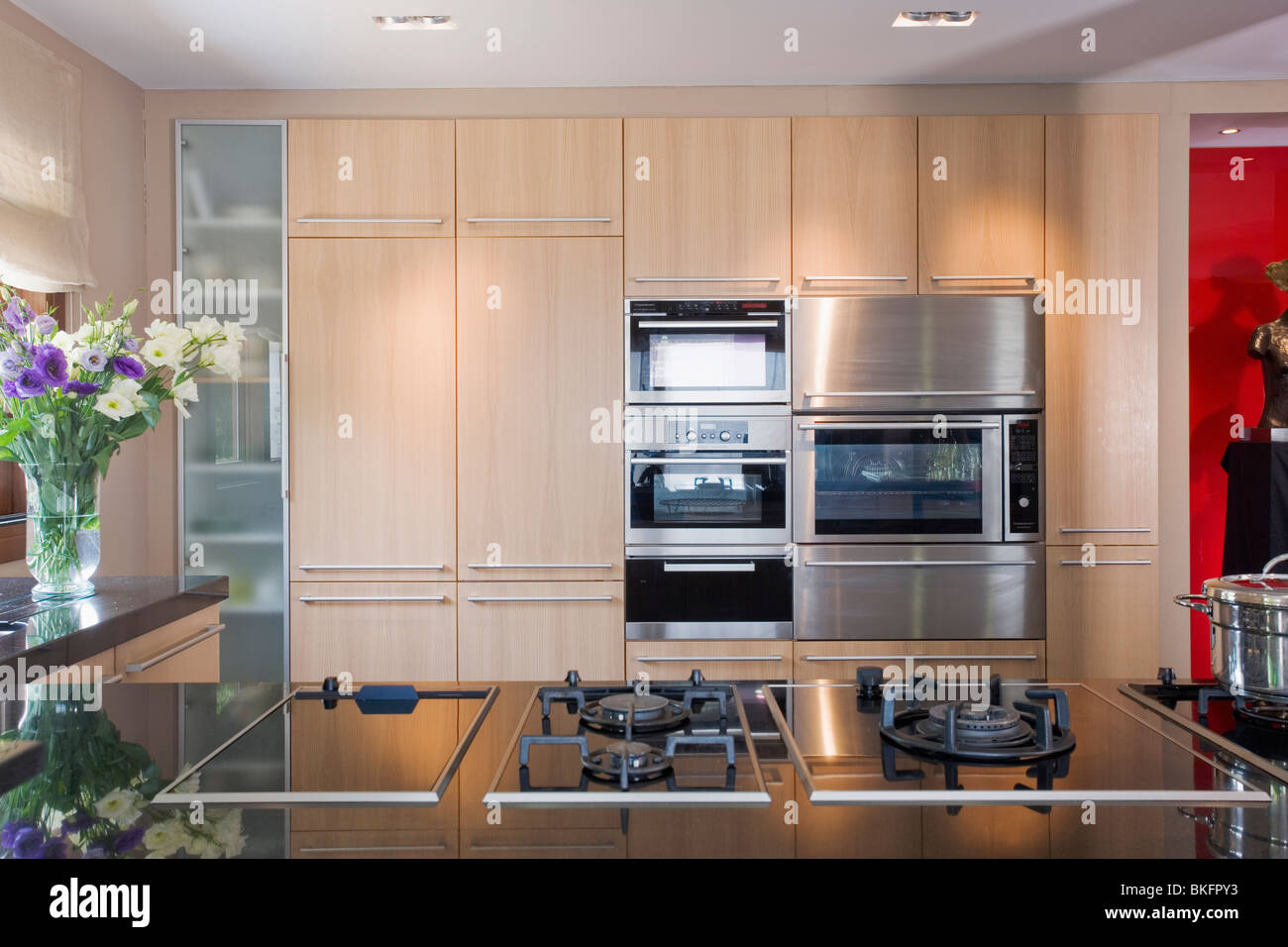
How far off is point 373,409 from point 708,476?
1.17 meters

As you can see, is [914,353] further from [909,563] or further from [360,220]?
[360,220]

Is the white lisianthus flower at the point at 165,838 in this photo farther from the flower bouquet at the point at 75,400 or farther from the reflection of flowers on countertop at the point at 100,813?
the flower bouquet at the point at 75,400

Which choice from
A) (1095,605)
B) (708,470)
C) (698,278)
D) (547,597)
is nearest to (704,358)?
(698,278)

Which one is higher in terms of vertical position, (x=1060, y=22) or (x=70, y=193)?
(x=1060, y=22)

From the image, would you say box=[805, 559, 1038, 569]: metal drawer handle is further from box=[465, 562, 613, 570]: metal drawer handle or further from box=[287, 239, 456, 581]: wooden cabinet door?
box=[287, 239, 456, 581]: wooden cabinet door

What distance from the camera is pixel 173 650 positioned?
7.24 feet

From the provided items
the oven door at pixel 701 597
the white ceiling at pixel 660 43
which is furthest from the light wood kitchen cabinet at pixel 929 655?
the white ceiling at pixel 660 43

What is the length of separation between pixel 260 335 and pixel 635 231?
4.37 ft

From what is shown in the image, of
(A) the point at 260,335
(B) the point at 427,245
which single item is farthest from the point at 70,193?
(B) the point at 427,245

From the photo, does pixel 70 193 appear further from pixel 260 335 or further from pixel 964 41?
pixel 964 41

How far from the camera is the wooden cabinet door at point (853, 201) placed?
3445 millimetres

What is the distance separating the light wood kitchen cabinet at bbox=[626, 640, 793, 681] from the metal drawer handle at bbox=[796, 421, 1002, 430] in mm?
747

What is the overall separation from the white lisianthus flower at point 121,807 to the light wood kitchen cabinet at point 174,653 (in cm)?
102
